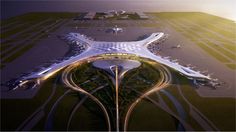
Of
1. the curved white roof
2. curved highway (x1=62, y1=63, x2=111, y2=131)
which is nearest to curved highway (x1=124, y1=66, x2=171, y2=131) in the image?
the curved white roof

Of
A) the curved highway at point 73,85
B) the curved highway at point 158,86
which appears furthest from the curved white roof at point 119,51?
the curved highway at point 158,86

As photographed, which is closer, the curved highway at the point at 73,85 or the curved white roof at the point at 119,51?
the curved highway at the point at 73,85

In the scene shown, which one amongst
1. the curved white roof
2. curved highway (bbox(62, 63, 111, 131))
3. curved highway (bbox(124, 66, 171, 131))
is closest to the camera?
curved highway (bbox(124, 66, 171, 131))

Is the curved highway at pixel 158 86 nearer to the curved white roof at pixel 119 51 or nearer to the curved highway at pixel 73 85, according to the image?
the curved white roof at pixel 119 51

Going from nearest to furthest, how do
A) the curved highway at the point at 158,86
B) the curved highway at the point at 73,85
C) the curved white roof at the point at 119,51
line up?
the curved highway at the point at 158,86 → the curved highway at the point at 73,85 → the curved white roof at the point at 119,51

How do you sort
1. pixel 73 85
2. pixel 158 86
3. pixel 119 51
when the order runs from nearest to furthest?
pixel 158 86 → pixel 73 85 → pixel 119 51

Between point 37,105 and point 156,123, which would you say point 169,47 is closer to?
point 156,123

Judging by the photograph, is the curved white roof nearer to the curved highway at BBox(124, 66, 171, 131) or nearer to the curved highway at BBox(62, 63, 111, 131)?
the curved highway at BBox(62, 63, 111, 131)

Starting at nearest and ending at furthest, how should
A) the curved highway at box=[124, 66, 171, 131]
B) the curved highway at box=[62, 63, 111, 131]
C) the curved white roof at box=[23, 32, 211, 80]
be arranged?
the curved highway at box=[124, 66, 171, 131]
the curved highway at box=[62, 63, 111, 131]
the curved white roof at box=[23, 32, 211, 80]

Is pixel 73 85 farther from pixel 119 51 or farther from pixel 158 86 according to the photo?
pixel 119 51

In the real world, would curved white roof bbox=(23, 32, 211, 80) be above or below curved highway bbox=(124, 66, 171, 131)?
above

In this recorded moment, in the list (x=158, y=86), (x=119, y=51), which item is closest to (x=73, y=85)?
(x=158, y=86)

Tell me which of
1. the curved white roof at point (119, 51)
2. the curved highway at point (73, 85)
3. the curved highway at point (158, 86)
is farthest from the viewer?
the curved white roof at point (119, 51)
